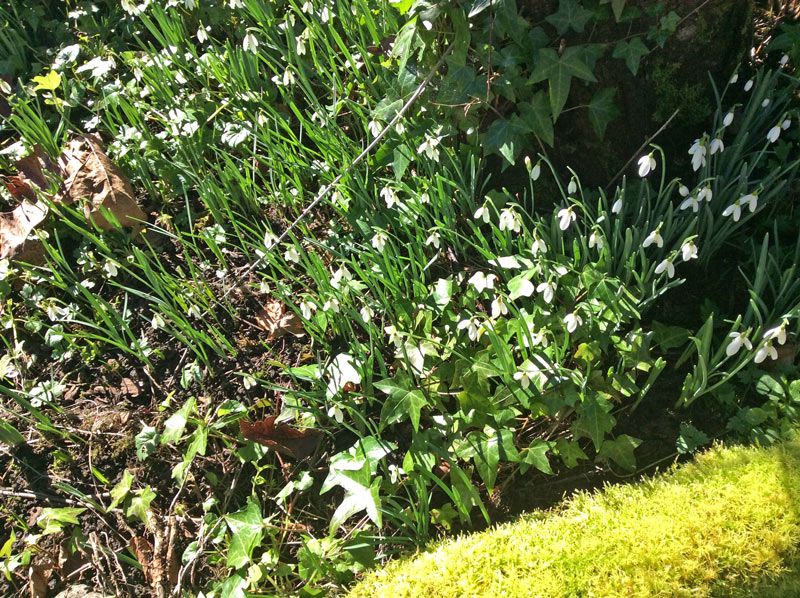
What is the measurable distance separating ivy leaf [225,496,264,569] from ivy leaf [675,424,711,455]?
1440 millimetres

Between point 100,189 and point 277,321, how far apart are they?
1179mm

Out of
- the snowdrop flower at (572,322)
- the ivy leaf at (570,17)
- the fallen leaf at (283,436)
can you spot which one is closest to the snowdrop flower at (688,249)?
the snowdrop flower at (572,322)

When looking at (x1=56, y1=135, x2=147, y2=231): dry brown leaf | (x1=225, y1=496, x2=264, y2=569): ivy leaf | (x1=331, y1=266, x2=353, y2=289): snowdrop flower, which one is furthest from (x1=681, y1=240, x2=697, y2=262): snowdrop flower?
(x1=56, y1=135, x2=147, y2=231): dry brown leaf

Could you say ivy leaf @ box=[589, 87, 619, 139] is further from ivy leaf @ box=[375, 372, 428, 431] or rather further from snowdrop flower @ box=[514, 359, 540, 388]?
ivy leaf @ box=[375, 372, 428, 431]

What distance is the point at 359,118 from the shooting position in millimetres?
2850

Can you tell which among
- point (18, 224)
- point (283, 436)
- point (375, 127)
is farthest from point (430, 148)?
point (18, 224)

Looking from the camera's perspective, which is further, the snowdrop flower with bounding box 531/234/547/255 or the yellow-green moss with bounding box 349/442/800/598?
the snowdrop flower with bounding box 531/234/547/255

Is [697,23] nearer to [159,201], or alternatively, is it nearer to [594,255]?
[594,255]

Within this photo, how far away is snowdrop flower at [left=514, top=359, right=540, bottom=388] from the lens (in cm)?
194

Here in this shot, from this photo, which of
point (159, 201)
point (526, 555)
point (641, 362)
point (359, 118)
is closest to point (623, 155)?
point (641, 362)

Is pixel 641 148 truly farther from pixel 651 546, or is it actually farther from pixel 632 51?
pixel 651 546

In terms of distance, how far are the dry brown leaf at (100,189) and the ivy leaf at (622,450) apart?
2.27m

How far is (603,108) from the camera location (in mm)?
2369

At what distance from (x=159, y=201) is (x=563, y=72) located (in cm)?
204
